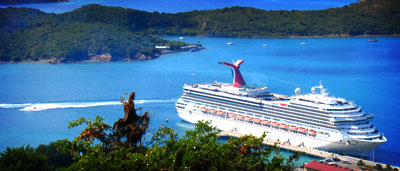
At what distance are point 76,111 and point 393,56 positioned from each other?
29.9 m

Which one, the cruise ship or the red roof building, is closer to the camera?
the red roof building

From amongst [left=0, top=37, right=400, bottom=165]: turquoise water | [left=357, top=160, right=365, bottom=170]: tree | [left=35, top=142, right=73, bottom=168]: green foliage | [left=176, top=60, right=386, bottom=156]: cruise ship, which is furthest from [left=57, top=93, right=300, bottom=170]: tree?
[left=176, top=60, right=386, bottom=156]: cruise ship

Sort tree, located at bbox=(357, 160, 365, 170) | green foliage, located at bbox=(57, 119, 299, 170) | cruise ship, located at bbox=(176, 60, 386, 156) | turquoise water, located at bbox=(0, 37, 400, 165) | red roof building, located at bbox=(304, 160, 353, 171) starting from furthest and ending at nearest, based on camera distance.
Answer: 1. turquoise water, located at bbox=(0, 37, 400, 165)
2. cruise ship, located at bbox=(176, 60, 386, 156)
3. tree, located at bbox=(357, 160, 365, 170)
4. red roof building, located at bbox=(304, 160, 353, 171)
5. green foliage, located at bbox=(57, 119, 299, 170)

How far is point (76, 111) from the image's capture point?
26.4 m

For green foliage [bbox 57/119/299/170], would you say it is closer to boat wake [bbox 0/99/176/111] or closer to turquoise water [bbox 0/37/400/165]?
turquoise water [bbox 0/37/400/165]

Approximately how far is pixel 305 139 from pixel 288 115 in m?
1.18

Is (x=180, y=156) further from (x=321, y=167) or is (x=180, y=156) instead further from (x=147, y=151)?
(x=321, y=167)

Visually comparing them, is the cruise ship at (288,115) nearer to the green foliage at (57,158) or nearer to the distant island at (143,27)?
the green foliage at (57,158)

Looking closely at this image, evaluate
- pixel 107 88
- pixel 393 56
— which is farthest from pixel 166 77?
pixel 393 56

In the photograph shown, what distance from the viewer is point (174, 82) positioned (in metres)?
34.1

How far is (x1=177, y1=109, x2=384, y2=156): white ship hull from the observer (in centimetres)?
1941

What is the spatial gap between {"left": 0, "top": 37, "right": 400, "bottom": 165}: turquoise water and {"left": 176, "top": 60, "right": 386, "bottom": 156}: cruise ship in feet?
2.73

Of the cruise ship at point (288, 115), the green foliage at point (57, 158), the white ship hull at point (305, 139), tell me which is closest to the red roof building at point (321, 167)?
the white ship hull at point (305, 139)

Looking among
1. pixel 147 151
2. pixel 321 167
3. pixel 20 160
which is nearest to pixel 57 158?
pixel 20 160
